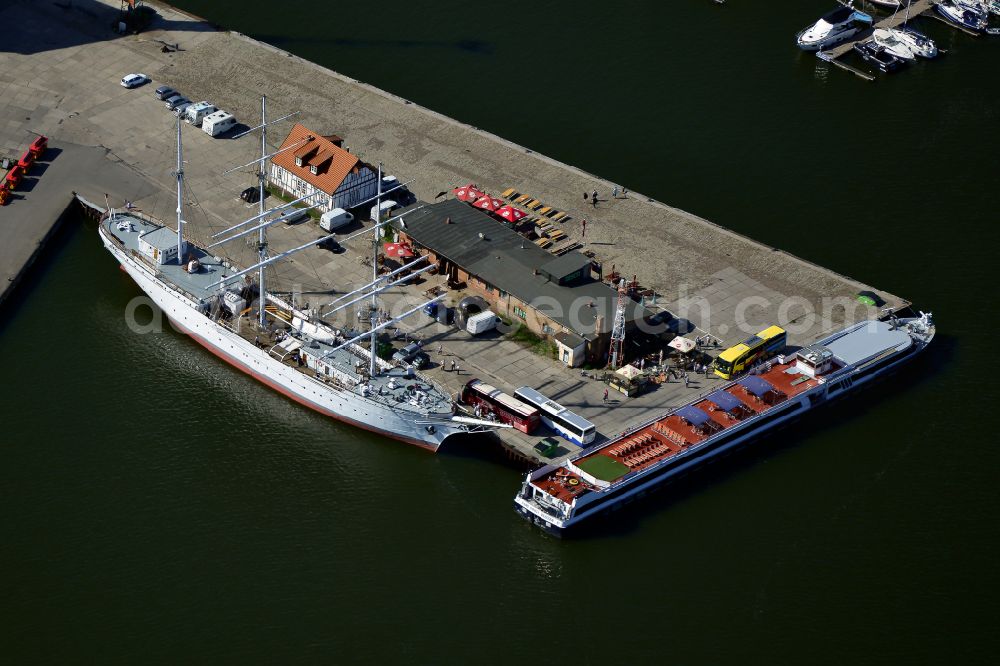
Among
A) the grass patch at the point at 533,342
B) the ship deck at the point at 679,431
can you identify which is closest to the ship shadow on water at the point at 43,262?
the grass patch at the point at 533,342

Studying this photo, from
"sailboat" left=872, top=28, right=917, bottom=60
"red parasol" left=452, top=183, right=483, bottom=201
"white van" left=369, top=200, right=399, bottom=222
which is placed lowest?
"white van" left=369, top=200, right=399, bottom=222

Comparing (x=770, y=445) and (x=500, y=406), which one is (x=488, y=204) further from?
(x=770, y=445)

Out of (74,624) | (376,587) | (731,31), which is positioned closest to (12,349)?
(74,624)

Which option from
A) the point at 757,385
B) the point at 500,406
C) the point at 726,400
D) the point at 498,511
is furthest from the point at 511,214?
the point at 498,511

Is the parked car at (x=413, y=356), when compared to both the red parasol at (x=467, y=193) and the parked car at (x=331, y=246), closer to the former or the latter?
the parked car at (x=331, y=246)

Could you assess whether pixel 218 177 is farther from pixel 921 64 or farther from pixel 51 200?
pixel 921 64

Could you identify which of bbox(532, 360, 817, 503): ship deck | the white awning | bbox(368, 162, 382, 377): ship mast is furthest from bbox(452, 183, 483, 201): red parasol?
bbox(532, 360, 817, 503): ship deck

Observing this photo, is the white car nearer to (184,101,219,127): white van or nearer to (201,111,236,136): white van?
(184,101,219,127): white van
